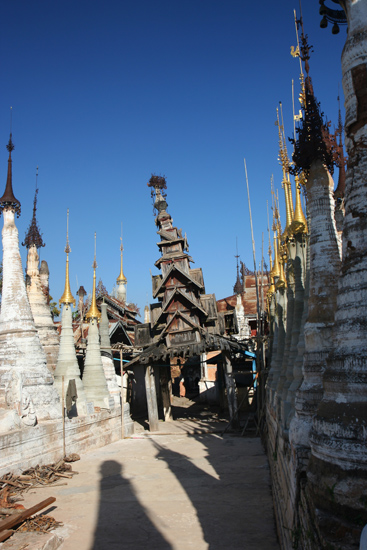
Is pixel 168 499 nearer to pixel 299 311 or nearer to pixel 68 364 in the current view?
pixel 299 311

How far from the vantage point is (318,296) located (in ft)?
18.1

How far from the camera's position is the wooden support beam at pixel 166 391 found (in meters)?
21.2

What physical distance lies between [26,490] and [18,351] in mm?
3751

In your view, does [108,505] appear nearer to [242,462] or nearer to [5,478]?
[5,478]

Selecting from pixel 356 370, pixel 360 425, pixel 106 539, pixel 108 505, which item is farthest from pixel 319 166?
pixel 108 505

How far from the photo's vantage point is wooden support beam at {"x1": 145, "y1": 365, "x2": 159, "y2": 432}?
60.5 ft

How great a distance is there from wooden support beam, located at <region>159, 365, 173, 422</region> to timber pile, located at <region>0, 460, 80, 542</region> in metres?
9.06

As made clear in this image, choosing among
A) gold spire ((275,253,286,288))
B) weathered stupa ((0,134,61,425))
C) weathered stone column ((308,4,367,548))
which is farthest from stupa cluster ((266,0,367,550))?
weathered stupa ((0,134,61,425))

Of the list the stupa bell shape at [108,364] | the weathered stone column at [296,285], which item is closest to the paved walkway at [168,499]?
the weathered stone column at [296,285]

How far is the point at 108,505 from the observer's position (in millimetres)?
8812

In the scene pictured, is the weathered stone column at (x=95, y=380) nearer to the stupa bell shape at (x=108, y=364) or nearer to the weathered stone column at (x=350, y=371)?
the stupa bell shape at (x=108, y=364)

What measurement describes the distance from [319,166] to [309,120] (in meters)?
0.65

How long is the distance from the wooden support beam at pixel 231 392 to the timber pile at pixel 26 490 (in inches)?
274

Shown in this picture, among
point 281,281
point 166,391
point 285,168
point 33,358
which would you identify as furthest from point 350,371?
point 166,391
